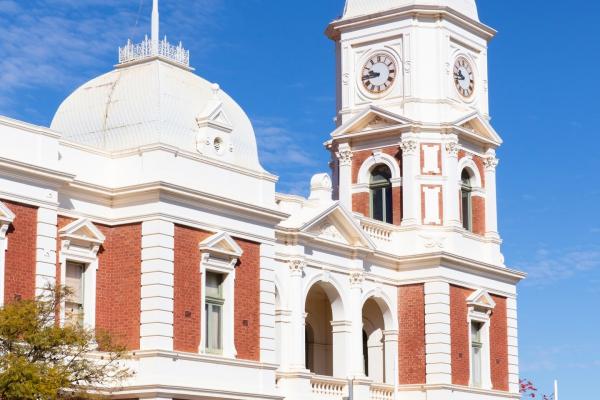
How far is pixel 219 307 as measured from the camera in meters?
38.7

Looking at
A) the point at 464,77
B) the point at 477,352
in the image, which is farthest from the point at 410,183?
the point at 477,352

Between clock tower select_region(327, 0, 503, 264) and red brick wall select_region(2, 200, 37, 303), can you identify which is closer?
red brick wall select_region(2, 200, 37, 303)

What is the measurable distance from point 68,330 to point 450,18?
25.2 m

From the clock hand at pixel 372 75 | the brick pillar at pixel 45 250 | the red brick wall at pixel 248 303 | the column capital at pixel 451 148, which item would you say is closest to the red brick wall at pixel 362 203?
the column capital at pixel 451 148

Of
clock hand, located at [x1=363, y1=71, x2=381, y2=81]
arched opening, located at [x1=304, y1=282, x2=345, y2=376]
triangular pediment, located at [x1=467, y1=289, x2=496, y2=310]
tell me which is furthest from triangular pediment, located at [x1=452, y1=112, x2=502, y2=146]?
arched opening, located at [x1=304, y1=282, x2=345, y2=376]

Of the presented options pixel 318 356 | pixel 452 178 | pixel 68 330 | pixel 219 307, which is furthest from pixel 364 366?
pixel 68 330

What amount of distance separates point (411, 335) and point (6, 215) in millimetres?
18932

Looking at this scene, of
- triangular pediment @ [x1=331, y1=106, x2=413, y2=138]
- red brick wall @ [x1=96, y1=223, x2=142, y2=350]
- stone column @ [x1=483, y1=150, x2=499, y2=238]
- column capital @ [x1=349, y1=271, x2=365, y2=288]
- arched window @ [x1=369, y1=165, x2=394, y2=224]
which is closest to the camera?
red brick wall @ [x1=96, y1=223, x2=142, y2=350]

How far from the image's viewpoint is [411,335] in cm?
4891

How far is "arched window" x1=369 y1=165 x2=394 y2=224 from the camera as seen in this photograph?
51375 millimetres

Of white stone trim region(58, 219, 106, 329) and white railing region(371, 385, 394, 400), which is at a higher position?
white stone trim region(58, 219, 106, 329)

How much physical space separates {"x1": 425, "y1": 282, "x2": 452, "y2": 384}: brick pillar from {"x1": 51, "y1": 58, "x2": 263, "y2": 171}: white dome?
10.4 metres

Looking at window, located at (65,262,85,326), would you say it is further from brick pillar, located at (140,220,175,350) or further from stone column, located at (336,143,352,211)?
stone column, located at (336,143,352,211)

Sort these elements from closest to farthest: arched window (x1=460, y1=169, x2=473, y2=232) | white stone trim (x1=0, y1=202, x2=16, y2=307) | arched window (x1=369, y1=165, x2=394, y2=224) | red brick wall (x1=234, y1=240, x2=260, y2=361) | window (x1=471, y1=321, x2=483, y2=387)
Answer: white stone trim (x1=0, y1=202, x2=16, y2=307) < red brick wall (x1=234, y1=240, x2=260, y2=361) < window (x1=471, y1=321, x2=483, y2=387) < arched window (x1=369, y1=165, x2=394, y2=224) < arched window (x1=460, y1=169, x2=473, y2=232)
